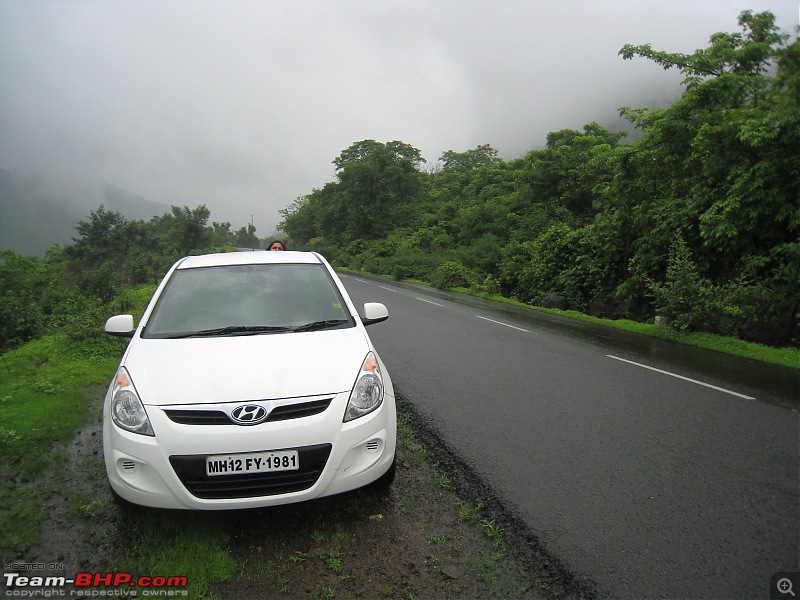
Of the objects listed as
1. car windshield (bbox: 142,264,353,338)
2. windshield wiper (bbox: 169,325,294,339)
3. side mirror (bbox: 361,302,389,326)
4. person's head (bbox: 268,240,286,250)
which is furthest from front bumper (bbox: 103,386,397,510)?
person's head (bbox: 268,240,286,250)

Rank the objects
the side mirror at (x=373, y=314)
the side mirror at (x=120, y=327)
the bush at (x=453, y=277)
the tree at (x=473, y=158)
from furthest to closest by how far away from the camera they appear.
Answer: the tree at (x=473, y=158) < the bush at (x=453, y=277) < the side mirror at (x=373, y=314) < the side mirror at (x=120, y=327)

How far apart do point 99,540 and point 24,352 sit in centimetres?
636

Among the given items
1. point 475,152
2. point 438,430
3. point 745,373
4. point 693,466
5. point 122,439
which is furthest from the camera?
point 475,152

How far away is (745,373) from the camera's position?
7.36m

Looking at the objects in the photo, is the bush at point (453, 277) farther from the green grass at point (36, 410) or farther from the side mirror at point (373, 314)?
the side mirror at point (373, 314)

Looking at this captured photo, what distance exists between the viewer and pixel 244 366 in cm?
318

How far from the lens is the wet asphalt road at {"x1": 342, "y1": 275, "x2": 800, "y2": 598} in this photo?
2.73 meters

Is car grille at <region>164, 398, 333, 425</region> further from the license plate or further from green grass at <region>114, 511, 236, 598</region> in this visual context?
green grass at <region>114, 511, 236, 598</region>

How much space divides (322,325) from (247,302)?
2.46 feet

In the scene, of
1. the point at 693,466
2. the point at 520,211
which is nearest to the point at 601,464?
the point at 693,466

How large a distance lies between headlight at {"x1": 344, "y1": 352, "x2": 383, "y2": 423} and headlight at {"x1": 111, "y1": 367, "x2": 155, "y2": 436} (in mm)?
1141

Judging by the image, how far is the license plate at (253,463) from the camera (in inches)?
108

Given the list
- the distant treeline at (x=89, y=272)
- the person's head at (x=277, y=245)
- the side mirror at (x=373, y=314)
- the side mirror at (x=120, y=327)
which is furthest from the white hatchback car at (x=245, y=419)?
the distant treeline at (x=89, y=272)

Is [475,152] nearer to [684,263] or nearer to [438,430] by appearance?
[684,263]
